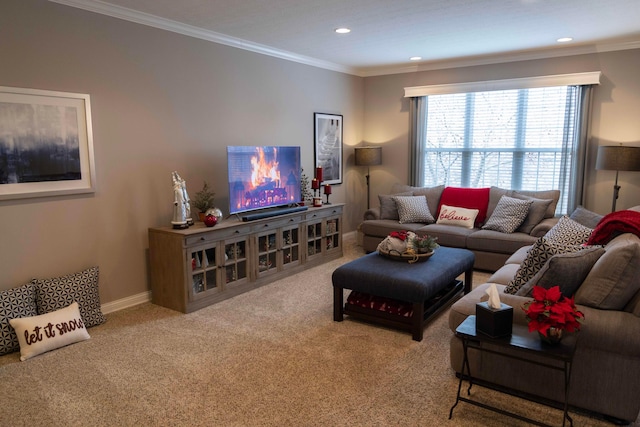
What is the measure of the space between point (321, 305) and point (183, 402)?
169cm

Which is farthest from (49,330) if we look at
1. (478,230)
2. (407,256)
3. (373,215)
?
(478,230)

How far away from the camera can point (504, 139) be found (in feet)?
18.9

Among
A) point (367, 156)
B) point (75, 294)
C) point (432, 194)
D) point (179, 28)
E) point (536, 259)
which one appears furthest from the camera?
point (367, 156)

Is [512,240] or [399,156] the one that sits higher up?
[399,156]

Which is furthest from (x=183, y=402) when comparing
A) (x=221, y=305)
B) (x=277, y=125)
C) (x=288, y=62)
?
(x=288, y=62)

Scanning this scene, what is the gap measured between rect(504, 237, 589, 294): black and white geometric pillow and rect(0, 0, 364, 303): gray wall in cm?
303

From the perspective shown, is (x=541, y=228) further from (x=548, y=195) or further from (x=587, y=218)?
(x=587, y=218)

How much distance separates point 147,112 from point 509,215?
3.89m

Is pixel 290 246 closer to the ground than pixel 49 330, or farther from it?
farther from it

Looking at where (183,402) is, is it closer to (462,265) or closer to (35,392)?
(35,392)

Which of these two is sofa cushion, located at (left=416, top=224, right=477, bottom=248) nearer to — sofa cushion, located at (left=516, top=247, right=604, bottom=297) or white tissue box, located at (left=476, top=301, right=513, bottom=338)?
sofa cushion, located at (left=516, top=247, right=604, bottom=297)

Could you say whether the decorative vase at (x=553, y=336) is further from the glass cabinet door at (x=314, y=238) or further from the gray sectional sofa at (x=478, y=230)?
the glass cabinet door at (x=314, y=238)

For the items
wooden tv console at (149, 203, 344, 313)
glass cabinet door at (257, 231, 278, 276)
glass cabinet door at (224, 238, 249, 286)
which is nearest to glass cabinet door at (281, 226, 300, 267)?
wooden tv console at (149, 203, 344, 313)

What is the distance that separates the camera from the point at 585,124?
203 inches
